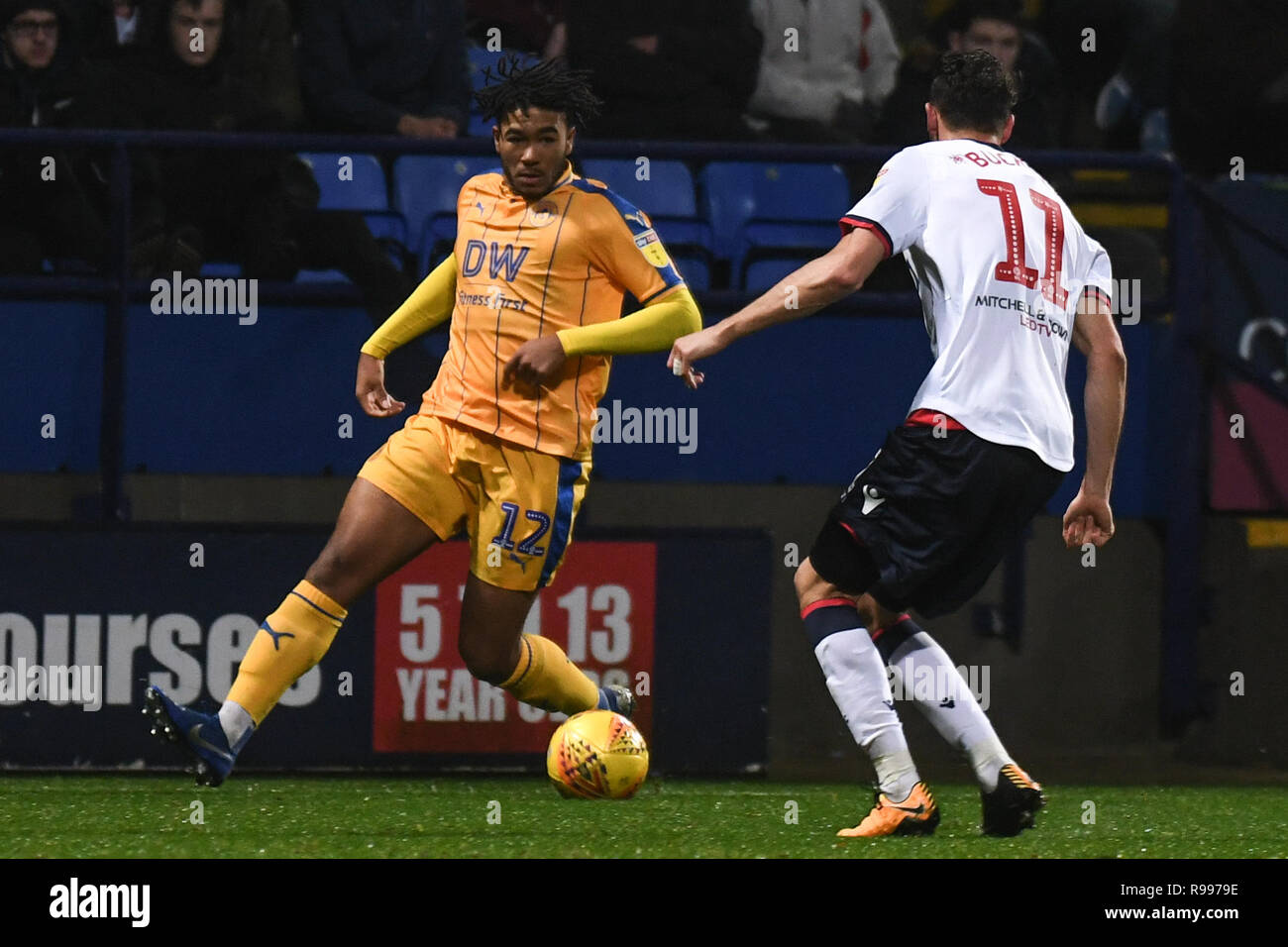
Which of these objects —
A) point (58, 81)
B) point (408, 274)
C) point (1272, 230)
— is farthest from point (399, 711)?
point (1272, 230)

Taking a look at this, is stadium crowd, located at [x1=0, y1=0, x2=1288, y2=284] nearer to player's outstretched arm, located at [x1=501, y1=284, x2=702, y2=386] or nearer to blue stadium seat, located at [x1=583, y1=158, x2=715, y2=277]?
blue stadium seat, located at [x1=583, y1=158, x2=715, y2=277]

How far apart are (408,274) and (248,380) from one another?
63 cm

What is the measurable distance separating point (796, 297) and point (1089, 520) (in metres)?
0.91

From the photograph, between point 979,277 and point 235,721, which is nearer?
point 979,277

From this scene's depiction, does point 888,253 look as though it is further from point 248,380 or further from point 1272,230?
point 1272,230

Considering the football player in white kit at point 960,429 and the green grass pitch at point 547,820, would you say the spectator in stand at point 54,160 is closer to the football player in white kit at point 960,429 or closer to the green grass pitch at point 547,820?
the green grass pitch at point 547,820

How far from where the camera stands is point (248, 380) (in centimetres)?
733

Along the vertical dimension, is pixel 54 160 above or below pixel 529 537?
above

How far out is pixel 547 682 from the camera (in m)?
5.89

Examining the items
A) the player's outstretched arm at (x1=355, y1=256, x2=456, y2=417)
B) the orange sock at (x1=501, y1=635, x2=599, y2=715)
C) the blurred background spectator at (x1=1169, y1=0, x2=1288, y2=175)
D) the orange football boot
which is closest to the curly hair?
the player's outstretched arm at (x1=355, y1=256, x2=456, y2=417)

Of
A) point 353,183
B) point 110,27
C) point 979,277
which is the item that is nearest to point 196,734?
point 979,277

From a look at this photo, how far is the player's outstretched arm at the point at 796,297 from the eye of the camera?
15.3 ft

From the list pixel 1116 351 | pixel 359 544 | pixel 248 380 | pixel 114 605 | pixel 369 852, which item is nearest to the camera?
pixel 369 852
